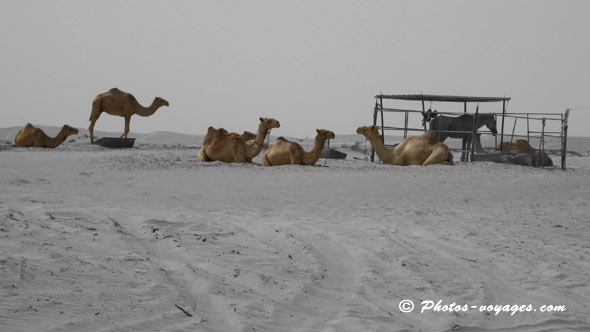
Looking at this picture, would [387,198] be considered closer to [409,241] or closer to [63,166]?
[409,241]

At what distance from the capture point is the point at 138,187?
9.30m

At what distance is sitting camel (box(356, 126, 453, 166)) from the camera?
14570 millimetres

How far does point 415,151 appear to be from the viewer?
48.5ft

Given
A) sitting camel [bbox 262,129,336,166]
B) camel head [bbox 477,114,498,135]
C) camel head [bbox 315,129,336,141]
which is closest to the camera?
camel head [bbox 315,129,336,141]

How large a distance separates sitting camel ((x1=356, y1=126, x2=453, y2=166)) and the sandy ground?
5578 millimetres

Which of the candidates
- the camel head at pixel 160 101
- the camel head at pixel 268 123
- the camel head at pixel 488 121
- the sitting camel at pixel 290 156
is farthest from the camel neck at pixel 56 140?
the camel head at pixel 488 121

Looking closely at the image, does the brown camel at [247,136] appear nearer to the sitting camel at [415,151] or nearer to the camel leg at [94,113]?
the sitting camel at [415,151]

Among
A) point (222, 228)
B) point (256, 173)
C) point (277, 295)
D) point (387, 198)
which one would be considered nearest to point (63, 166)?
point (256, 173)

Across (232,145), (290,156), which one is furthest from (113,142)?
(290,156)

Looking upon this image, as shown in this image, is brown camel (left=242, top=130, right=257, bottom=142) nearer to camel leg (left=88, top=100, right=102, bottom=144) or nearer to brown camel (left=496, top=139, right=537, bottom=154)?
brown camel (left=496, top=139, right=537, bottom=154)

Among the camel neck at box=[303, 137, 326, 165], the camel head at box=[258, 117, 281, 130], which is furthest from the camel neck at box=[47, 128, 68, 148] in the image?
the camel neck at box=[303, 137, 326, 165]

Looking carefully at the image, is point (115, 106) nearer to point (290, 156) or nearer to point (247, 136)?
point (247, 136)

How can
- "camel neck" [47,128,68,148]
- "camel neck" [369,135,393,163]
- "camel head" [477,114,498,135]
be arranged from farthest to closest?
1. "camel neck" [47,128,68,148]
2. "camel head" [477,114,498,135]
3. "camel neck" [369,135,393,163]

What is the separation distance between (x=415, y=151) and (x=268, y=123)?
3.50 meters
